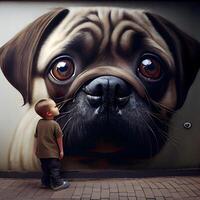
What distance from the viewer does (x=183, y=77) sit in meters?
7.38

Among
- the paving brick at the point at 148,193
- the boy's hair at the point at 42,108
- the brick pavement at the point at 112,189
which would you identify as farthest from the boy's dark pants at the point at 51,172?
the paving brick at the point at 148,193

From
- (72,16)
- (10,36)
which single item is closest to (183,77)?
(72,16)

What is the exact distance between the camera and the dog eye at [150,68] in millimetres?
7274

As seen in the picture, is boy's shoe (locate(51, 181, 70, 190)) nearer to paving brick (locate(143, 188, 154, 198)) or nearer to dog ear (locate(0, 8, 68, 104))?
paving brick (locate(143, 188, 154, 198))

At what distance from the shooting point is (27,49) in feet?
23.9

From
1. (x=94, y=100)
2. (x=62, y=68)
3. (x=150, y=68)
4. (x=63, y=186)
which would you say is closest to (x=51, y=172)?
(x=63, y=186)

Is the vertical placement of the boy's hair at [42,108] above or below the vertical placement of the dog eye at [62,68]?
below

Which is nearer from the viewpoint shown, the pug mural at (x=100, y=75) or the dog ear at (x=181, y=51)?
the pug mural at (x=100, y=75)

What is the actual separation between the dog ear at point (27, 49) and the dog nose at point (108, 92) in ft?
3.64

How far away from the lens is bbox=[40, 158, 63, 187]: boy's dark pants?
265 inches

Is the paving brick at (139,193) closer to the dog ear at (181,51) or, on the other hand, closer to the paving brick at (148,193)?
the paving brick at (148,193)

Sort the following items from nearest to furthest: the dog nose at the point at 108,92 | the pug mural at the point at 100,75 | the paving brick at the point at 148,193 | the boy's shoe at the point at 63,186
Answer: the paving brick at the point at 148,193 < the boy's shoe at the point at 63,186 < the dog nose at the point at 108,92 < the pug mural at the point at 100,75

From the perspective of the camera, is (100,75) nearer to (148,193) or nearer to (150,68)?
(150,68)

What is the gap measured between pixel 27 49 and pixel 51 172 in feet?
7.41
